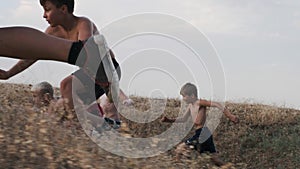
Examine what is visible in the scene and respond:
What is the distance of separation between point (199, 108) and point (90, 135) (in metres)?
5.18

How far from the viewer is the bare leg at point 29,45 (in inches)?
157

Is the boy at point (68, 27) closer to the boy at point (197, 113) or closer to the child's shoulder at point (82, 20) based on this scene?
the child's shoulder at point (82, 20)

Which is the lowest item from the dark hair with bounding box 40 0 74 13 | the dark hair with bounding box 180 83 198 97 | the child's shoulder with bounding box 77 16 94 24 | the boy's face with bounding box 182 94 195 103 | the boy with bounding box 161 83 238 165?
the boy with bounding box 161 83 238 165

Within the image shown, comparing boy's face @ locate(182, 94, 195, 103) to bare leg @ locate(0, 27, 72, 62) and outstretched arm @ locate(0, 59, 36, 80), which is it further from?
bare leg @ locate(0, 27, 72, 62)

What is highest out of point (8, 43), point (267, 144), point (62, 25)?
point (62, 25)

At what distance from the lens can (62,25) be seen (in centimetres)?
563

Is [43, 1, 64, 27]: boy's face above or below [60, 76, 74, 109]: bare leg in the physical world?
above

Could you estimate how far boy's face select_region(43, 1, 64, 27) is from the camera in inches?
215

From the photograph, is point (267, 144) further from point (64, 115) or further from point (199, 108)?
point (64, 115)

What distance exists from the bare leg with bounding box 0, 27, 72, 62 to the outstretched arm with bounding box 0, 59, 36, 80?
1.33m

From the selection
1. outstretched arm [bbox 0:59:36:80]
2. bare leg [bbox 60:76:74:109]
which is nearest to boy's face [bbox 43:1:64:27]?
outstretched arm [bbox 0:59:36:80]

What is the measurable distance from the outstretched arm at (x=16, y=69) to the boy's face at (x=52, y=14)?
1.27ft

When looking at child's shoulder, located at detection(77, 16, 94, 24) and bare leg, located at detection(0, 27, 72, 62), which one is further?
child's shoulder, located at detection(77, 16, 94, 24)

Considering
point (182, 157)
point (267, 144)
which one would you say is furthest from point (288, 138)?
point (182, 157)
